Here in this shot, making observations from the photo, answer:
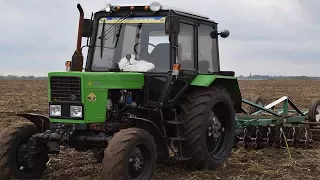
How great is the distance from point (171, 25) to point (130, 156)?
1.87 metres

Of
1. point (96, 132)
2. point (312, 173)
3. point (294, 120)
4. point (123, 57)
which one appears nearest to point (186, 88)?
point (123, 57)

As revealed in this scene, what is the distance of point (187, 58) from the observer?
758 centimetres

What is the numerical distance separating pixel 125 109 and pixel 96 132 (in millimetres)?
530

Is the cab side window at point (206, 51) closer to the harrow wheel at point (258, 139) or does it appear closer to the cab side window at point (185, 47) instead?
the cab side window at point (185, 47)

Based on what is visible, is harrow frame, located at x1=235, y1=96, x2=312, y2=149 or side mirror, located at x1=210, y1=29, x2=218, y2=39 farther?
harrow frame, located at x1=235, y1=96, x2=312, y2=149

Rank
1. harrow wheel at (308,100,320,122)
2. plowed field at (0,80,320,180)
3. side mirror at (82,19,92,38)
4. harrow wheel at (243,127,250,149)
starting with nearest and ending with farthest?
plowed field at (0,80,320,180) < side mirror at (82,19,92,38) < harrow wheel at (243,127,250,149) < harrow wheel at (308,100,320,122)

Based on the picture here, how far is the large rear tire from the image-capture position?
Result: 6734mm

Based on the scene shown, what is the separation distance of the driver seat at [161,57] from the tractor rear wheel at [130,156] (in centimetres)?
120

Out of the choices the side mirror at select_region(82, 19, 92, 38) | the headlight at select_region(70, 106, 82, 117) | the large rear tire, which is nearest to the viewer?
the headlight at select_region(70, 106, 82, 117)

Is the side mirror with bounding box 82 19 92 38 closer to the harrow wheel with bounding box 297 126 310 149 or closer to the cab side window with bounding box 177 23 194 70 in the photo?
the cab side window with bounding box 177 23 194 70

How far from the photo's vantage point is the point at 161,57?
23.7 feet

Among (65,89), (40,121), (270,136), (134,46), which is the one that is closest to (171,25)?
(134,46)

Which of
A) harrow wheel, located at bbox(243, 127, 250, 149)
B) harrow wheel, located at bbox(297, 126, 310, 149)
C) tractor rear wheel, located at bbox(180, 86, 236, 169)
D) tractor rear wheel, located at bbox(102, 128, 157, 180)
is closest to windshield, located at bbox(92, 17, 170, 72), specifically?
tractor rear wheel, located at bbox(180, 86, 236, 169)

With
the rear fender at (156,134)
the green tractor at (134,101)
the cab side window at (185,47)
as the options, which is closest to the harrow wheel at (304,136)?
the green tractor at (134,101)
